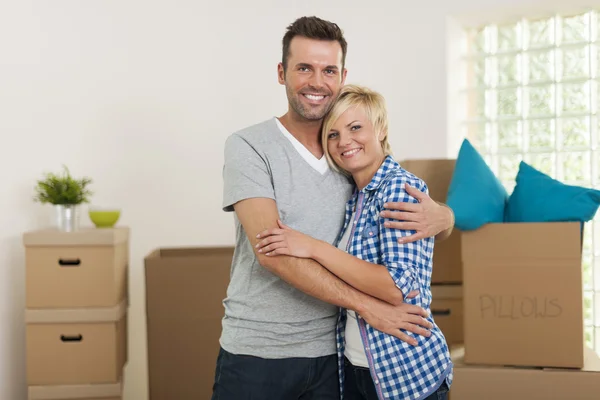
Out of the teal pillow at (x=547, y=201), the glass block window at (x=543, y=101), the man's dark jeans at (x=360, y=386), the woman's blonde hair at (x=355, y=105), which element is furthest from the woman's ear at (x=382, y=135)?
the glass block window at (x=543, y=101)

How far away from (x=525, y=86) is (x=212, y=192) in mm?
1508

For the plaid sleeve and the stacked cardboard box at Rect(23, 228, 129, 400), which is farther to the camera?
the stacked cardboard box at Rect(23, 228, 129, 400)

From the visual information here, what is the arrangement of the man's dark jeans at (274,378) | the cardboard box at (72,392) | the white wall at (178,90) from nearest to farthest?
the man's dark jeans at (274,378), the cardboard box at (72,392), the white wall at (178,90)

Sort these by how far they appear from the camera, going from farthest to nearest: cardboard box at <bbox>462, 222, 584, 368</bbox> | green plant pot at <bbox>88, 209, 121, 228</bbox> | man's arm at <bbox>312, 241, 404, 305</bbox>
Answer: green plant pot at <bbox>88, 209, 121, 228</bbox> → cardboard box at <bbox>462, 222, 584, 368</bbox> → man's arm at <bbox>312, 241, 404, 305</bbox>

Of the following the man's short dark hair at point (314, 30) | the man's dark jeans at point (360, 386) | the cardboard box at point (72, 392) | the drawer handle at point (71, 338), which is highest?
the man's short dark hair at point (314, 30)

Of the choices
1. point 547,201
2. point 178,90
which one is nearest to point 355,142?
point 547,201

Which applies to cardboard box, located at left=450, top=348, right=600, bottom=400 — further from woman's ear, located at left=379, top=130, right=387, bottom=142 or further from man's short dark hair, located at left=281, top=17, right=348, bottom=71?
man's short dark hair, located at left=281, top=17, right=348, bottom=71

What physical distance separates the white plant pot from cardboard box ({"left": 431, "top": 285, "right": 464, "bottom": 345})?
136 centimetres

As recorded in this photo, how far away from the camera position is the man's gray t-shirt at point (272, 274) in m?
1.56

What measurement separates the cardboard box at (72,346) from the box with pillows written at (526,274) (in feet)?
4.13

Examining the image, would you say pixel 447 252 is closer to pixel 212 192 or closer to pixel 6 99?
pixel 212 192

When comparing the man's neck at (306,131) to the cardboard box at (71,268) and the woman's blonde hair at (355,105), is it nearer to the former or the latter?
the woman's blonde hair at (355,105)

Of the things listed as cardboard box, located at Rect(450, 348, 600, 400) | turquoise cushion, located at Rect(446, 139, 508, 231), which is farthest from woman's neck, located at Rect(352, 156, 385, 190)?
cardboard box, located at Rect(450, 348, 600, 400)

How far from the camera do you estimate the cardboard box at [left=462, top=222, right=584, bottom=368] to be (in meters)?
2.04
